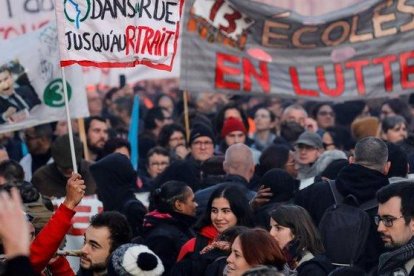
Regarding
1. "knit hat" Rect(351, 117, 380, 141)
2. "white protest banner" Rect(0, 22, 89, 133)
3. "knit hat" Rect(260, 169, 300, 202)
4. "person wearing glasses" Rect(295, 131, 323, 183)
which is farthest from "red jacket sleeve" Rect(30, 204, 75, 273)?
"knit hat" Rect(351, 117, 380, 141)

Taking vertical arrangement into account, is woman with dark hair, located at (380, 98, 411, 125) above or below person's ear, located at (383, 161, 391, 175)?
below

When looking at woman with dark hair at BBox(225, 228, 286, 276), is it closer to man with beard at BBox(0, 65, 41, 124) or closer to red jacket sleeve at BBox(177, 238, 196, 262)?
red jacket sleeve at BBox(177, 238, 196, 262)

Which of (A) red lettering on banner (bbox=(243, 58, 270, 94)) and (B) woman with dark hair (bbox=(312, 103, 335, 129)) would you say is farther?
(B) woman with dark hair (bbox=(312, 103, 335, 129))

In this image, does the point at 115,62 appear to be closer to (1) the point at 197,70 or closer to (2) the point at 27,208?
(2) the point at 27,208

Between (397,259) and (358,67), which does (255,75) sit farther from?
(397,259)

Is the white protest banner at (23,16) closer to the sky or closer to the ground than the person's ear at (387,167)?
closer to the sky

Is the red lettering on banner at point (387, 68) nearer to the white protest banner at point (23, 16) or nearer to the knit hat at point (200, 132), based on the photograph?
the knit hat at point (200, 132)

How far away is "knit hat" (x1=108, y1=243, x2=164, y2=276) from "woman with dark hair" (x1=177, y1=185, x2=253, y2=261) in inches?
35.9

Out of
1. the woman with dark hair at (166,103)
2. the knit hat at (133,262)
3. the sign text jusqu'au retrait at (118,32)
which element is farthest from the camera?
the woman with dark hair at (166,103)

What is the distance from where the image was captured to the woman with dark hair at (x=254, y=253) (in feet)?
25.1

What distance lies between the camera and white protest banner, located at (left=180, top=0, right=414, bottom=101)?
13.4 m

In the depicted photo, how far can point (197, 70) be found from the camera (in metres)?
13.8

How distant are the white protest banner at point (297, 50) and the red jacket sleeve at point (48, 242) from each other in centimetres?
531

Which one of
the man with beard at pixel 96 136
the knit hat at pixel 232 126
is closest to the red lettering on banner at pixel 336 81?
the knit hat at pixel 232 126
